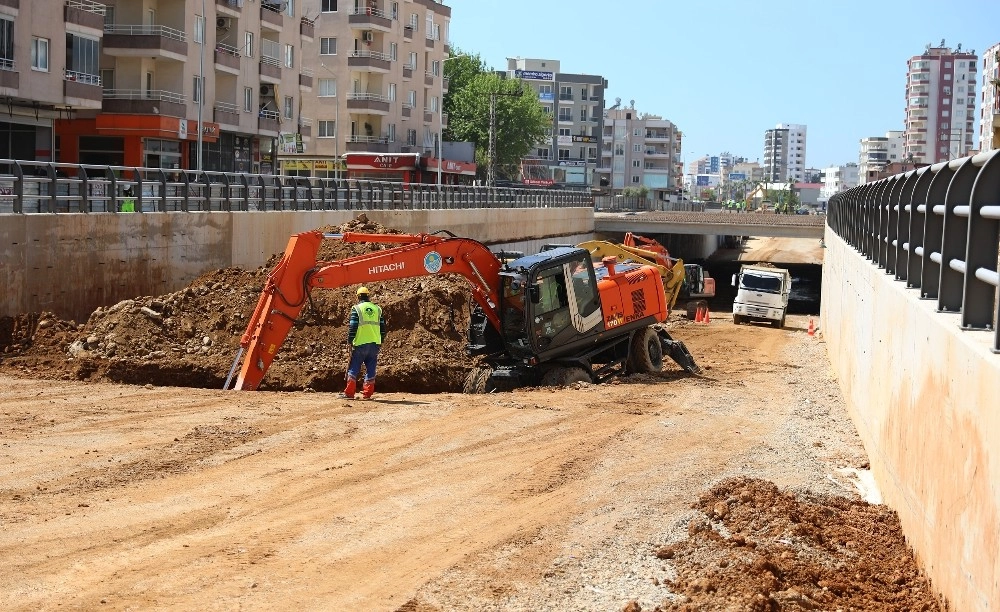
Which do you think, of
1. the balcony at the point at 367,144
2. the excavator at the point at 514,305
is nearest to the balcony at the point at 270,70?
the balcony at the point at 367,144

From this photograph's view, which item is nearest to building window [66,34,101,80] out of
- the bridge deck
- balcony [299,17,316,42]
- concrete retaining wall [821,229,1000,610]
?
balcony [299,17,316,42]

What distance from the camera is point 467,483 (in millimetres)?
11617

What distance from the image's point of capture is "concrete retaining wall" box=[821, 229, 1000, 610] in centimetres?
631

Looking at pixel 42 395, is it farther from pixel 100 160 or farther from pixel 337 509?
pixel 100 160

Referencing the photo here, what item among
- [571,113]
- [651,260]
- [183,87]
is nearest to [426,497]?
[651,260]

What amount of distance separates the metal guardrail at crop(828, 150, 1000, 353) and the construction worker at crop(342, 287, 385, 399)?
23.6 feet

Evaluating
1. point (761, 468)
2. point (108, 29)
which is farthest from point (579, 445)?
point (108, 29)

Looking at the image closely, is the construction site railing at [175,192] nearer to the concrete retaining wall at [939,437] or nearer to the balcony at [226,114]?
the concrete retaining wall at [939,437]

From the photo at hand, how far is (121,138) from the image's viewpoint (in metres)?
51.3

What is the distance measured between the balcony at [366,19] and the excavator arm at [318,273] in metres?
69.1

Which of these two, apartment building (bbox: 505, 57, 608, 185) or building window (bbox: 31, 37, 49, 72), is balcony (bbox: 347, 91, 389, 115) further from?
apartment building (bbox: 505, 57, 608, 185)

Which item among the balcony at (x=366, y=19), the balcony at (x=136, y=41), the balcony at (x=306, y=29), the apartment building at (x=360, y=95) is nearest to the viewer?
the balcony at (x=136, y=41)

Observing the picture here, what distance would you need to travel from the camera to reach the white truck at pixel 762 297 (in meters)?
42.8

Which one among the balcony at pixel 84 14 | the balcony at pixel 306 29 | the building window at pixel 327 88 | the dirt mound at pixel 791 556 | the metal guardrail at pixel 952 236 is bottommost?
the dirt mound at pixel 791 556
